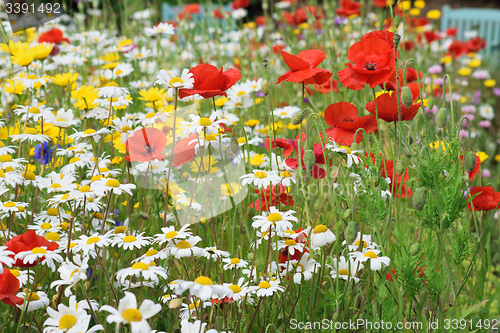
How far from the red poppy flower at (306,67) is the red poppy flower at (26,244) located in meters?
0.58

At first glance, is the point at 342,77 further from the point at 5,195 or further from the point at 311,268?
the point at 5,195

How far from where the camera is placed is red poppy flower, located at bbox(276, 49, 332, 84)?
0.98m

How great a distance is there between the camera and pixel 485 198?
3.59ft

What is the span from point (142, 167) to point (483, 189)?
0.86 meters

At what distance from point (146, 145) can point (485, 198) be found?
0.85 metres

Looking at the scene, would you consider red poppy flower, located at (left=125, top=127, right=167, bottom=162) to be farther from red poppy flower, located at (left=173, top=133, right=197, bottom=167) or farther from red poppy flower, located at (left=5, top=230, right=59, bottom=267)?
red poppy flower, located at (left=5, top=230, right=59, bottom=267)

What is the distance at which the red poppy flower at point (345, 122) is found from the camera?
A: 1.01 m

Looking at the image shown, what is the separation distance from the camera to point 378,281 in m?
0.91

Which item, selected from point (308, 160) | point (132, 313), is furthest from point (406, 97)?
point (132, 313)

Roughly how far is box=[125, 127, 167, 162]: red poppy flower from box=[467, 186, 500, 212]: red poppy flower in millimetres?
762

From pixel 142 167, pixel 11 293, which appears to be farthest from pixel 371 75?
pixel 11 293

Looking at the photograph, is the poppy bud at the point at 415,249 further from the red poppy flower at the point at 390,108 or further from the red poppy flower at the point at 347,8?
the red poppy flower at the point at 347,8

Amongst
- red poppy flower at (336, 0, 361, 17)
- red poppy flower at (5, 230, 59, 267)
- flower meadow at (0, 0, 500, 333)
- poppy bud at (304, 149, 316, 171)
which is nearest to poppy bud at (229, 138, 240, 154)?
flower meadow at (0, 0, 500, 333)

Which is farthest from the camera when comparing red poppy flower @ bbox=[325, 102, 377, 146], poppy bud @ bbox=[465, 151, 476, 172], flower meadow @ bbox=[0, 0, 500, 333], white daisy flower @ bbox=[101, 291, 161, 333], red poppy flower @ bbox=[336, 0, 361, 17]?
red poppy flower @ bbox=[336, 0, 361, 17]
